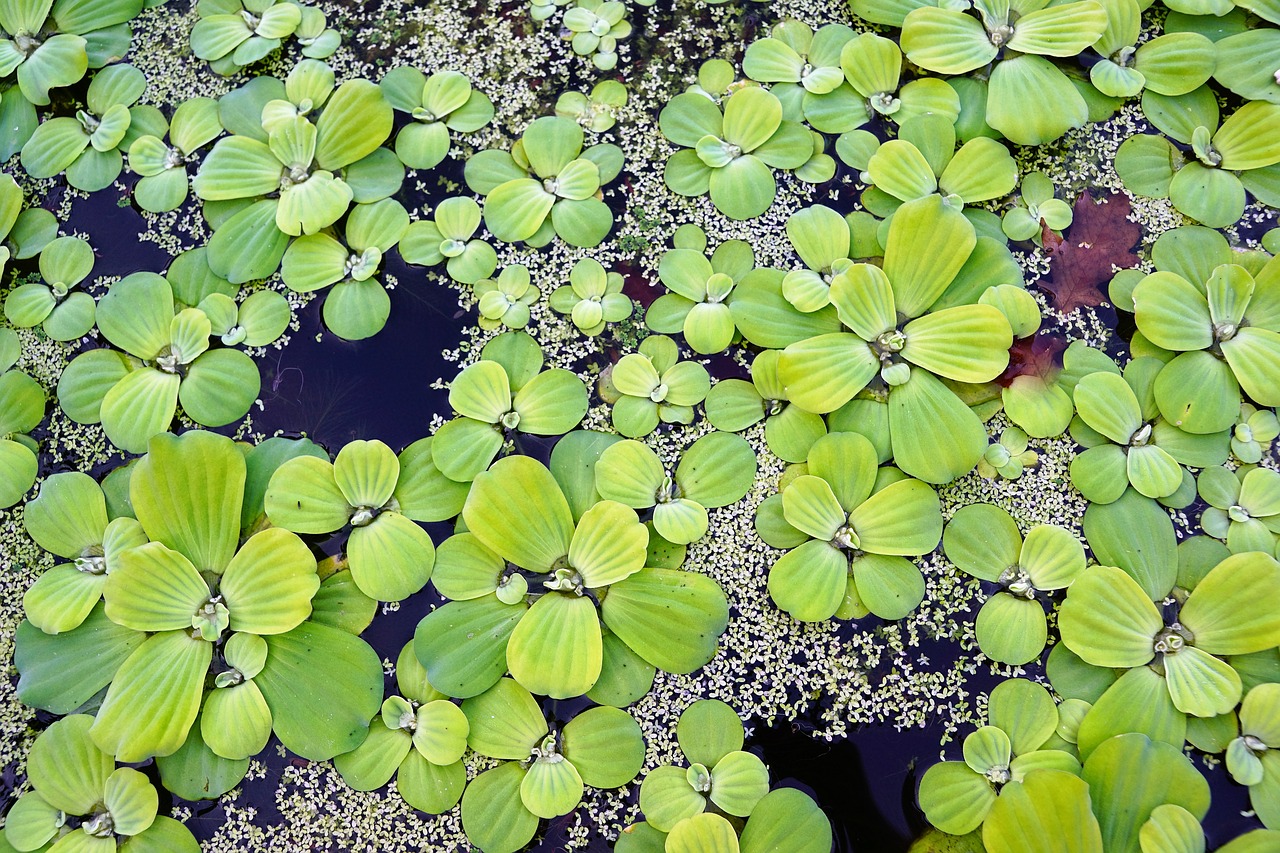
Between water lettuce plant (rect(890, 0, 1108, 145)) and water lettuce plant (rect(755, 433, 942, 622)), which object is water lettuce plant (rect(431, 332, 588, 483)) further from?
water lettuce plant (rect(890, 0, 1108, 145))

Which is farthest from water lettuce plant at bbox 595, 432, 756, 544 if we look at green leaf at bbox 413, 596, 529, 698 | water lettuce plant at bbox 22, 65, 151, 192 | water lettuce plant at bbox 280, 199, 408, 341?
water lettuce plant at bbox 22, 65, 151, 192

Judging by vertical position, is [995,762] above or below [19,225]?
below

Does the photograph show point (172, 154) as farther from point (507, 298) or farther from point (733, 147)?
point (733, 147)

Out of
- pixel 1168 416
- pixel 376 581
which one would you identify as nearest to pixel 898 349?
pixel 1168 416

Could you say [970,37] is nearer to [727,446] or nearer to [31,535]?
[727,446]

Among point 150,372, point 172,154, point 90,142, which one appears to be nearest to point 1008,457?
point 150,372
